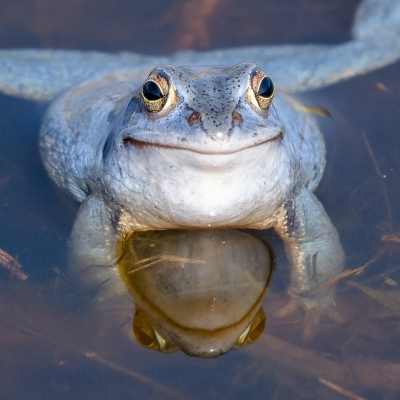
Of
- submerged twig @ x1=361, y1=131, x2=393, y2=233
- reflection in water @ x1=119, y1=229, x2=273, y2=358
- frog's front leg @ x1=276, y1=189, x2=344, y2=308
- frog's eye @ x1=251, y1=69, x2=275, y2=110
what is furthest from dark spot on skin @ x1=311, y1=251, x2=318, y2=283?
frog's eye @ x1=251, y1=69, x2=275, y2=110

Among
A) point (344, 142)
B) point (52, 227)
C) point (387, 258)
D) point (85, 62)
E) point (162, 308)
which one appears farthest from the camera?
point (85, 62)

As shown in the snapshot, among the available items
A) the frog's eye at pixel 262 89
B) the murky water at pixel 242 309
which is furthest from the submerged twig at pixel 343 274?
the frog's eye at pixel 262 89

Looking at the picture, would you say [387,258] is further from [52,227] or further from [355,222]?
[52,227]

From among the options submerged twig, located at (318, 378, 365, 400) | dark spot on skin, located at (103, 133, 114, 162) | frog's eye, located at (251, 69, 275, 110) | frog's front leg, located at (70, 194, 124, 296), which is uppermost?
frog's eye, located at (251, 69, 275, 110)

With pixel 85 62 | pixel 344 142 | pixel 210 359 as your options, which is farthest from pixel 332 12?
pixel 210 359

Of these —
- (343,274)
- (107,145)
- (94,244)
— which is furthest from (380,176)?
(94,244)

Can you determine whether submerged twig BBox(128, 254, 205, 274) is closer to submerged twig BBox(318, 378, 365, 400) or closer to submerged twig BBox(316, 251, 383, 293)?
submerged twig BBox(316, 251, 383, 293)
